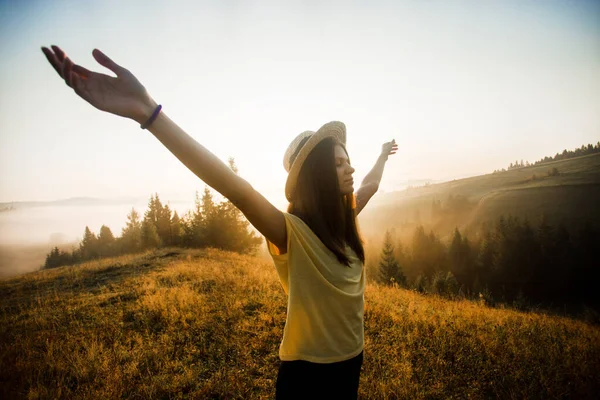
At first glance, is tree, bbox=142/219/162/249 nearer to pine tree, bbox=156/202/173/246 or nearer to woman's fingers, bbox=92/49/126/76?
pine tree, bbox=156/202/173/246

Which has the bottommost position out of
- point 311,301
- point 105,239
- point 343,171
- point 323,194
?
point 311,301

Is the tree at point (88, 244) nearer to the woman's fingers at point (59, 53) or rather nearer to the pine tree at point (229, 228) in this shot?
the pine tree at point (229, 228)

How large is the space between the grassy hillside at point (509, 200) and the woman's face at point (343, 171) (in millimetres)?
105699

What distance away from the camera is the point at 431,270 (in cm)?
7450

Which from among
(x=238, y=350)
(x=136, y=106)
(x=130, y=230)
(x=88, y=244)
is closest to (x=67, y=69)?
(x=136, y=106)

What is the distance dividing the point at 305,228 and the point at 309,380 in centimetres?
85

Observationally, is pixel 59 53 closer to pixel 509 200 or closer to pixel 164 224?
pixel 164 224

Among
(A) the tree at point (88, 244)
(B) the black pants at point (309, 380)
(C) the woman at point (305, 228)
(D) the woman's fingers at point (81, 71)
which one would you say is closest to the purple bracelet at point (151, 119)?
(C) the woman at point (305, 228)

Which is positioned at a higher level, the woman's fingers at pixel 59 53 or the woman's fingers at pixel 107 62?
the woman's fingers at pixel 59 53

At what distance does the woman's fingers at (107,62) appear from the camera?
3.12ft

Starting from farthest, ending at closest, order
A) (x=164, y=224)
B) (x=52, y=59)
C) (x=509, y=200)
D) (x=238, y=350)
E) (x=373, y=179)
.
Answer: (x=509, y=200) → (x=164, y=224) → (x=238, y=350) → (x=373, y=179) → (x=52, y=59)

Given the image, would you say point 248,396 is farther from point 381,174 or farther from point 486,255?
point 486,255

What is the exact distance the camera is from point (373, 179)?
3186 mm

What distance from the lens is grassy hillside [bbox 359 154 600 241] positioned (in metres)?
79.8
